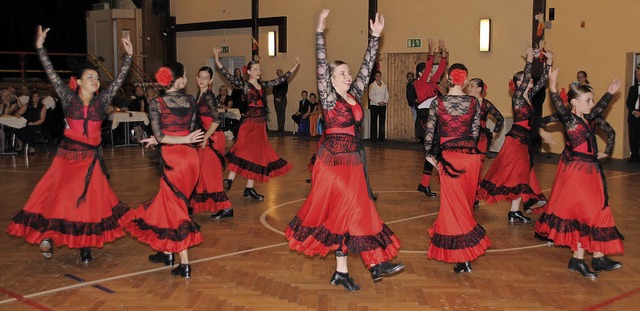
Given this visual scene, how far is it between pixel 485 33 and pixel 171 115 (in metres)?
11.2

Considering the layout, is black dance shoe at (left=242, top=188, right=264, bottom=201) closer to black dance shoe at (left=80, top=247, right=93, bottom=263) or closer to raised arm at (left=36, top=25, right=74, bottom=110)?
black dance shoe at (left=80, top=247, right=93, bottom=263)

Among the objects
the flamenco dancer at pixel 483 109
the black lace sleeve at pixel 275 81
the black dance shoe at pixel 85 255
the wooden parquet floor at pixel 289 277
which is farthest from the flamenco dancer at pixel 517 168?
the black dance shoe at pixel 85 255

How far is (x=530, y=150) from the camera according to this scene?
26.0ft

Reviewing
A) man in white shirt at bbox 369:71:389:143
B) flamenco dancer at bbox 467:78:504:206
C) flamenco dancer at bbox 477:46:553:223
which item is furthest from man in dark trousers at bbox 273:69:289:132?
flamenco dancer at bbox 477:46:553:223

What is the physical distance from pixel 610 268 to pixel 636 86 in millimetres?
8430

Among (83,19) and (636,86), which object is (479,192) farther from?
(83,19)

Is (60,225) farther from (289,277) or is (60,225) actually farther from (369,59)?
(369,59)

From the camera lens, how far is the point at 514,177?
7840 millimetres

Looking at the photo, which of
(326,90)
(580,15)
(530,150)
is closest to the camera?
(326,90)

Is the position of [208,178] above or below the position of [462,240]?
above

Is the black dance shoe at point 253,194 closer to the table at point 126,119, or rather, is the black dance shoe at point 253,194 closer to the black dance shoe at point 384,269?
the black dance shoe at point 384,269

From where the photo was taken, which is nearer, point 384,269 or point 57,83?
point 384,269

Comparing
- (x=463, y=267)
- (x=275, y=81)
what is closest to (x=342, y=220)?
(x=463, y=267)

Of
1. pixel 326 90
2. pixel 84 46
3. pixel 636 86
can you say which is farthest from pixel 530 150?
pixel 84 46
